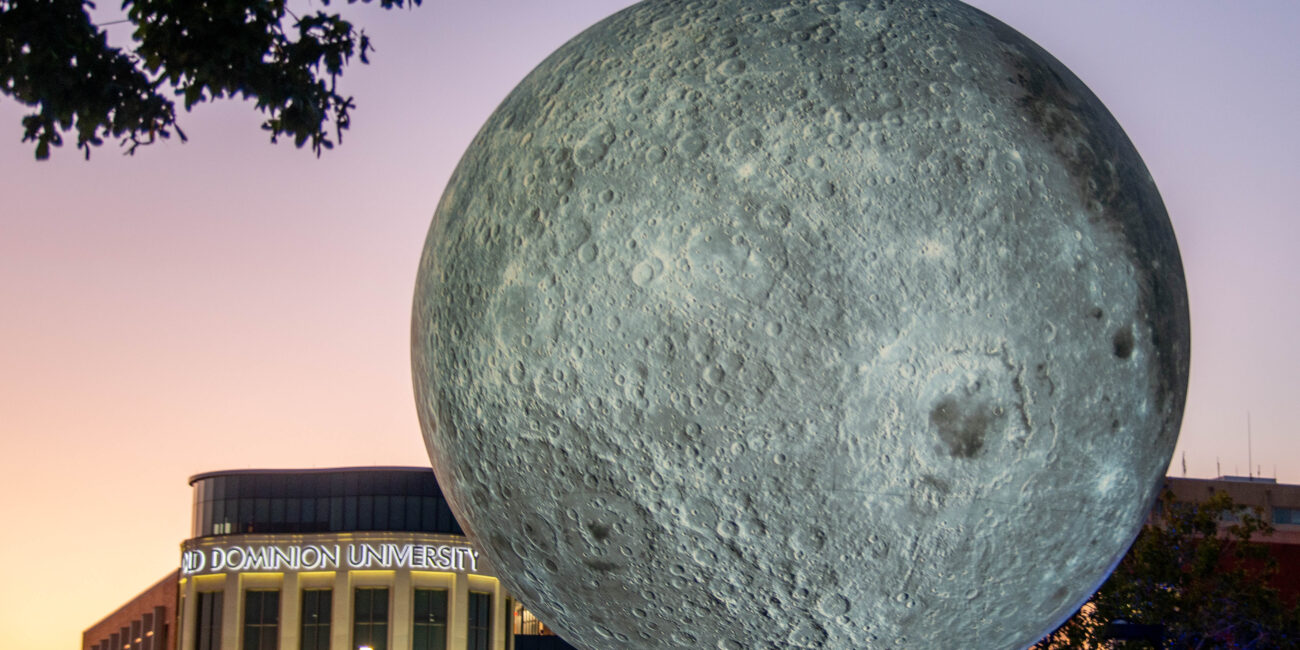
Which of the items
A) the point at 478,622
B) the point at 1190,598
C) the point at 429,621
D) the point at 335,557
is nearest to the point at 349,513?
the point at 335,557

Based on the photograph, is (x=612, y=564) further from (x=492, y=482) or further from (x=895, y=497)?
(x=895, y=497)

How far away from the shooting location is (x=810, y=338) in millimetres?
2773

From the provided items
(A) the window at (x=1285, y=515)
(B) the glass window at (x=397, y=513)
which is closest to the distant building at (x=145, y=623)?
(B) the glass window at (x=397, y=513)

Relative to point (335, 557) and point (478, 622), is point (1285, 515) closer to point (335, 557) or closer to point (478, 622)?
point (478, 622)

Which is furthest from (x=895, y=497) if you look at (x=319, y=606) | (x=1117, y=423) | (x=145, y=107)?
(x=319, y=606)

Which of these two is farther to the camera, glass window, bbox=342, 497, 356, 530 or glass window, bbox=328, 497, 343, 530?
glass window, bbox=328, 497, 343, 530

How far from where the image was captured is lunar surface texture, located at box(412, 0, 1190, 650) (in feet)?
9.21

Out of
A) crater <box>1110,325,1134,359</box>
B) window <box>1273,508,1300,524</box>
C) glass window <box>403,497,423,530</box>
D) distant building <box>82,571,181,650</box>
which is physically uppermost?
glass window <box>403,497,423,530</box>

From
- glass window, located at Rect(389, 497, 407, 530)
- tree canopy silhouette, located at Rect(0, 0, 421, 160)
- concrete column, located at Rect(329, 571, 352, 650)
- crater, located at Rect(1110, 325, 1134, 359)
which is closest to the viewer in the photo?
crater, located at Rect(1110, 325, 1134, 359)

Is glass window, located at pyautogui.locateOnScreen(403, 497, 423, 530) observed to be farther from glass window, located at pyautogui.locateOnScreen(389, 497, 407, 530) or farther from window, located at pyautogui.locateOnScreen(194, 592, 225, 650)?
window, located at pyautogui.locateOnScreen(194, 592, 225, 650)

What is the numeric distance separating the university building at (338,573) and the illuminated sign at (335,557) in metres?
0.04

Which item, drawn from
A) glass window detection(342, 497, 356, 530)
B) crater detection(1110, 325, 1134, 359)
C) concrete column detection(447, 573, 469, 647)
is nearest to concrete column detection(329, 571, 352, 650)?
glass window detection(342, 497, 356, 530)

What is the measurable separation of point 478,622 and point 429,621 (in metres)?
1.80

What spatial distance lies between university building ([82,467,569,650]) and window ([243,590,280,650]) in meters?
0.04
